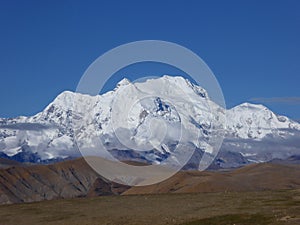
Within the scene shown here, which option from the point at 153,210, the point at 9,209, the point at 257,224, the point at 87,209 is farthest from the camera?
the point at 9,209

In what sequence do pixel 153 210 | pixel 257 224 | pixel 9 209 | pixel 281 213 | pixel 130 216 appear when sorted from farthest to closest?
pixel 9 209, pixel 153 210, pixel 130 216, pixel 281 213, pixel 257 224

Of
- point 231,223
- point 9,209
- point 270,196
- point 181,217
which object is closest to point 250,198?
point 270,196

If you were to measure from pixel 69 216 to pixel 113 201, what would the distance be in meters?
28.1

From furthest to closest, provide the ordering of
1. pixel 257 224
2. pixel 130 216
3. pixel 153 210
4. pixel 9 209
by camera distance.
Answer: pixel 9 209
pixel 153 210
pixel 130 216
pixel 257 224

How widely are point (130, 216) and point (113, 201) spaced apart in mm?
37657

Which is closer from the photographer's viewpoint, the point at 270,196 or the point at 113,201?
the point at 270,196

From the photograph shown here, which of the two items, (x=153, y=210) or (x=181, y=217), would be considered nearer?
(x=181, y=217)

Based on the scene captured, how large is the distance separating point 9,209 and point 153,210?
1690 inches

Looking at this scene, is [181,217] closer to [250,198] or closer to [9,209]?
[250,198]

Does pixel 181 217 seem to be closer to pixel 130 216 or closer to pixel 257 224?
pixel 130 216

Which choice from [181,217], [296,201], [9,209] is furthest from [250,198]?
[9,209]

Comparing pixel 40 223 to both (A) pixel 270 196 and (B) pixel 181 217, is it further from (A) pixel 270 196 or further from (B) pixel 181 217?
(A) pixel 270 196

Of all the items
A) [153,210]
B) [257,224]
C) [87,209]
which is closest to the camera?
[257,224]

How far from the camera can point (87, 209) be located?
135375 mm
